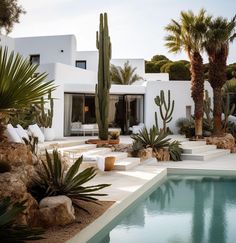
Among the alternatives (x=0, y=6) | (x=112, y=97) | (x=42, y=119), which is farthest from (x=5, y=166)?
(x=112, y=97)

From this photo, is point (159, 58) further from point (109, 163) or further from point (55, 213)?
point (55, 213)

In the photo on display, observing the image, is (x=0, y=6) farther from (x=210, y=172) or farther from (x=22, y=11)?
(x=210, y=172)

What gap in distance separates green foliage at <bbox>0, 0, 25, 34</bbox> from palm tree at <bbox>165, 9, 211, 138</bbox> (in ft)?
28.0

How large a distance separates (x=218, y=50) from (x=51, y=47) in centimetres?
1283

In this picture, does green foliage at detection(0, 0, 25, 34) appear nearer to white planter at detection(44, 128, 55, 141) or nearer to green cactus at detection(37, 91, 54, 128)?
green cactus at detection(37, 91, 54, 128)

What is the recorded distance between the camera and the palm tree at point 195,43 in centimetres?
2166

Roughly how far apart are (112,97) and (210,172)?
1258cm

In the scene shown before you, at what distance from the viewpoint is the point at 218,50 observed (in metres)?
22.5

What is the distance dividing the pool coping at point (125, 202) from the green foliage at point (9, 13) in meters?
11.6

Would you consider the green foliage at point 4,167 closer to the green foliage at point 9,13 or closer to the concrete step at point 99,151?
the concrete step at point 99,151

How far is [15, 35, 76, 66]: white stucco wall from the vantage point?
29.3 metres

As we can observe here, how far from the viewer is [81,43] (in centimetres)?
3675

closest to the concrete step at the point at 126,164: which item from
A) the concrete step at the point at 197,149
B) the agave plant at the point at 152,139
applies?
the agave plant at the point at 152,139

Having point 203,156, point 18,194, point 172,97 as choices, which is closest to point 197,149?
point 203,156
